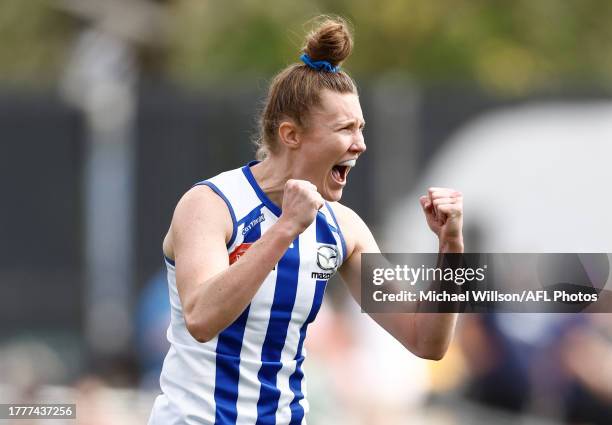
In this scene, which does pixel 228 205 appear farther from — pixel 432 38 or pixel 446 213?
pixel 432 38

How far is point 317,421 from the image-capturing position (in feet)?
29.3

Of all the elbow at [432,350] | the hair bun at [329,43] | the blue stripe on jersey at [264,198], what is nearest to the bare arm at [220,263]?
the blue stripe on jersey at [264,198]

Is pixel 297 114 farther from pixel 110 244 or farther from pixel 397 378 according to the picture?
pixel 110 244

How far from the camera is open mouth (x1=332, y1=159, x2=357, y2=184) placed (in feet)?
16.5

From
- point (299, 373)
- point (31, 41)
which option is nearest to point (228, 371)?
point (299, 373)

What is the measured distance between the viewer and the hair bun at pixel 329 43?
506cm

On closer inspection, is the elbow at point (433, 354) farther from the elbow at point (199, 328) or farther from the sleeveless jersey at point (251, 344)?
the elbow at point (199, 328)

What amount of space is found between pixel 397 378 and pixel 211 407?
5.53 meters

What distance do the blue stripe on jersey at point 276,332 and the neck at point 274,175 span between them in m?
0.20

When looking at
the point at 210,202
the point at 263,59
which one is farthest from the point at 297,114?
the point at 263,59

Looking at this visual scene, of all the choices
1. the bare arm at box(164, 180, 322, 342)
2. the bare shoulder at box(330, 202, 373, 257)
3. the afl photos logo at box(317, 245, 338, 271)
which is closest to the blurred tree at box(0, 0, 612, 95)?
the bare shoulder at box(330, 202, 373, 257)

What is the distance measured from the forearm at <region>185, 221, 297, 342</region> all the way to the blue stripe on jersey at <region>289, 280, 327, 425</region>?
57 cm

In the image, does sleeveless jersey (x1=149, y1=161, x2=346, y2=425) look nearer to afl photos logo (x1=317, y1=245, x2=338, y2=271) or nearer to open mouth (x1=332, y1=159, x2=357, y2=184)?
afl photos logo (x1=317, y1=245, x2=338, y2=271)

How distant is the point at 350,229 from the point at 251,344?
62 centimetres
